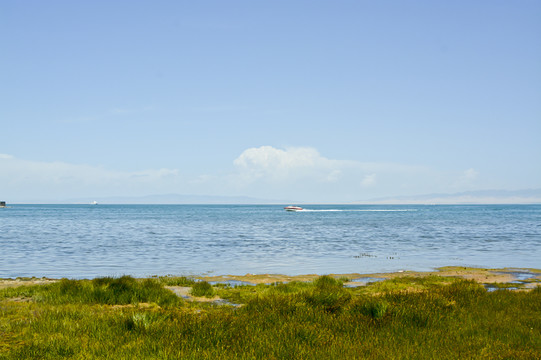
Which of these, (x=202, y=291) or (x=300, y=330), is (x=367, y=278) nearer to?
(x=202, y=291)

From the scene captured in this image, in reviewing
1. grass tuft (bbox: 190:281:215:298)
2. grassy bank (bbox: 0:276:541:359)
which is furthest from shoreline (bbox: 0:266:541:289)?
grassy bank (bbox: 0:276:541:359)

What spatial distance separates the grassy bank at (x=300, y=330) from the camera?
25.5 feet

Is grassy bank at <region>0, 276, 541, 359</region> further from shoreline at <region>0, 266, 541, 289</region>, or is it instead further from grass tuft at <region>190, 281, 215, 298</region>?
shoreline at <region>0, 266, 541, 289</region>

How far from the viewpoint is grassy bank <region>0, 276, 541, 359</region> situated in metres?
7.78

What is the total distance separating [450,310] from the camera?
11.4 metres

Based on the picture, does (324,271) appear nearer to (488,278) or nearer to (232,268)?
(232,268)

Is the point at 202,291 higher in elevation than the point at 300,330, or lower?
lower

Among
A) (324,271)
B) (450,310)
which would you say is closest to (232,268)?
(324,271)

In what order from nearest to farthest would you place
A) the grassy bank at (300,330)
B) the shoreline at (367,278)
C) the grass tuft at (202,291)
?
the grassy bank at (300,330) < the grass tuft at (202,291) < the shoreline at (367,278)

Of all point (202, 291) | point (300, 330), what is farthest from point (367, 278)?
point (300, 330)

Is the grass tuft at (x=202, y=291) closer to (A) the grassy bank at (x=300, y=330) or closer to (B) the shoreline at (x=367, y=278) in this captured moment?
(A) the grassy bank at (x=300, y=330)

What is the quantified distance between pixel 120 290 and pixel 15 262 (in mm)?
20502

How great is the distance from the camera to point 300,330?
29.1ft

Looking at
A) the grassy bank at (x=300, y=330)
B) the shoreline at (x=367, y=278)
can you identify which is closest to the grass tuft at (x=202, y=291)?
the grassy bank at (x=300, y=330)
